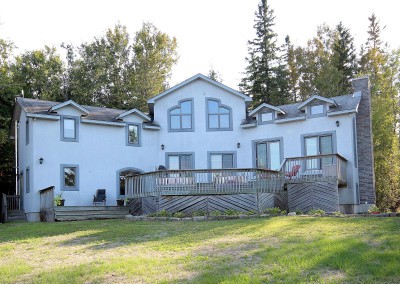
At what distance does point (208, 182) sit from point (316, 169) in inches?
225

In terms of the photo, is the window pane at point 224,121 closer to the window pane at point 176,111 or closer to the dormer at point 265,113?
the dormer at point 265,113

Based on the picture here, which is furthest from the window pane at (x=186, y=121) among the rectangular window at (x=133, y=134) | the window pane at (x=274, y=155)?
the window pane at (x=274, y=155)

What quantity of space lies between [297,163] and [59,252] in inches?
533

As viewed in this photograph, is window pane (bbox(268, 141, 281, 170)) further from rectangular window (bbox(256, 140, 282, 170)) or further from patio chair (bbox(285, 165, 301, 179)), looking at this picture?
patio chair (bbox(285, 165, 301, 179))

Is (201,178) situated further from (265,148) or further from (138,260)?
(138,260)

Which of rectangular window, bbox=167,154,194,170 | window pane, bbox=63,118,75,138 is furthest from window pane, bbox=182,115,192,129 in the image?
window pane, bbox=63,118,75,138

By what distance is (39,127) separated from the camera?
886 inches

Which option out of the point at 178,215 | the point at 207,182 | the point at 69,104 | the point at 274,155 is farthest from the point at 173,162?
the point at 178,215

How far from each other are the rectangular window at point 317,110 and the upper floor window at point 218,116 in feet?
14.2

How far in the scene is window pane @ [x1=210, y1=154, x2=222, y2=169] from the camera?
25.5 metres

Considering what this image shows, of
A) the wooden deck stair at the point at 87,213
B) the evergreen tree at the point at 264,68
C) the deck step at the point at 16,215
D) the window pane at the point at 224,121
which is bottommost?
the deck step at the point at 16,215

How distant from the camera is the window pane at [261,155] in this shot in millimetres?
24859

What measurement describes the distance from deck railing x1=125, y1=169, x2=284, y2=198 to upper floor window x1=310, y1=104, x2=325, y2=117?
6.35m

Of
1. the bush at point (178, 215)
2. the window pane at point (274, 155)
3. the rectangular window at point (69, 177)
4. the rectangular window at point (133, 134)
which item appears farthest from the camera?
the rectangular window at point (133, 134)
